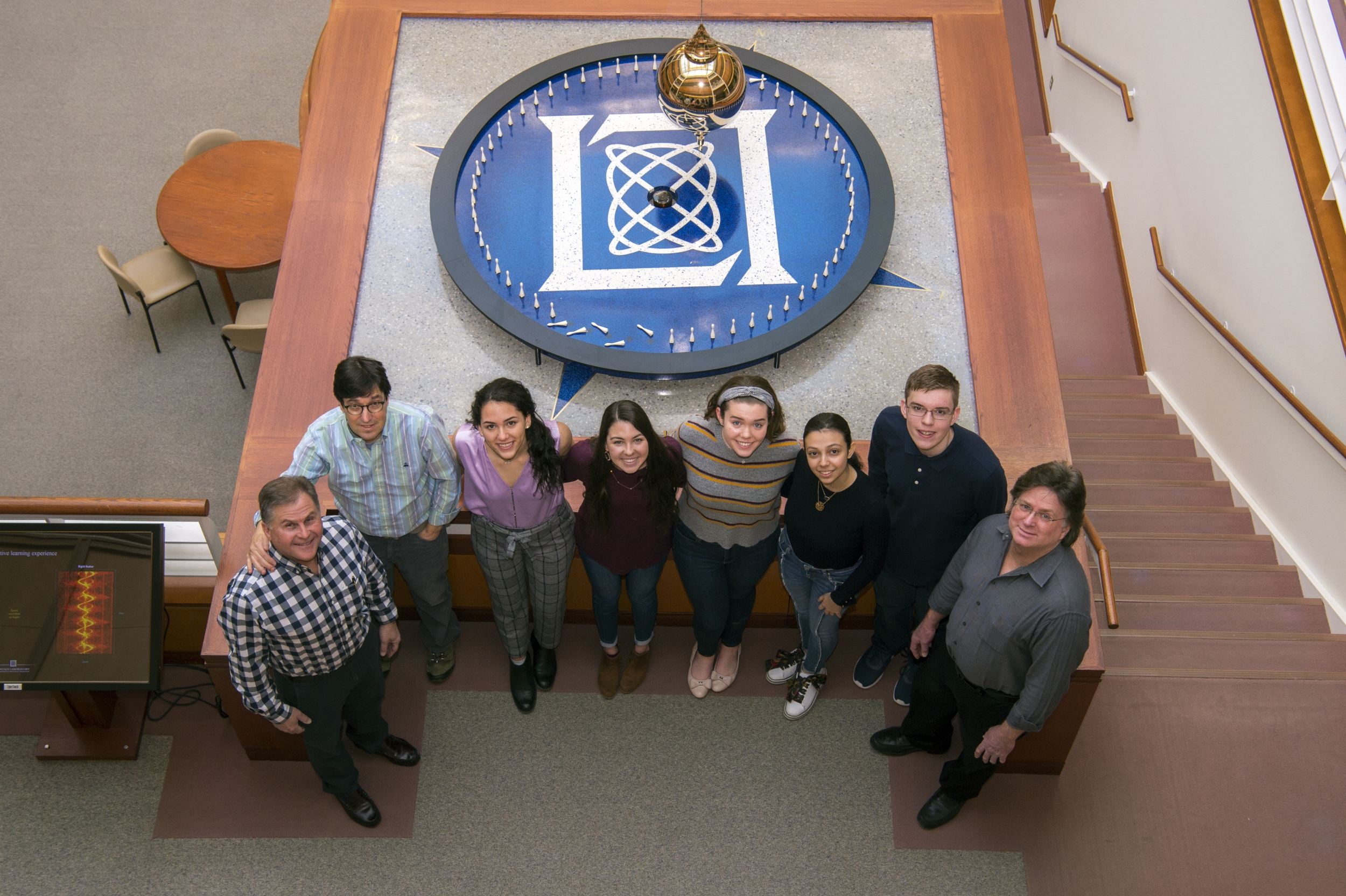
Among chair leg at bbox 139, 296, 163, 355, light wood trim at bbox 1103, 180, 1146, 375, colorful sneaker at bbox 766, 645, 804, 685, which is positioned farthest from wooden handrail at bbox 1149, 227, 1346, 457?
chair leg at bbox 139, 296, 163, 355

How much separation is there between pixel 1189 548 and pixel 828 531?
3197 mm

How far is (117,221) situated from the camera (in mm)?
7516

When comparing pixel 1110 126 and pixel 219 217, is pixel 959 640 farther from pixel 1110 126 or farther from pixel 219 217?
pixel 1110 126

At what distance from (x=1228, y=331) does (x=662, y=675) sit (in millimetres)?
4470

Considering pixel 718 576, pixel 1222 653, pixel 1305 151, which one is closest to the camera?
pixel 718 576

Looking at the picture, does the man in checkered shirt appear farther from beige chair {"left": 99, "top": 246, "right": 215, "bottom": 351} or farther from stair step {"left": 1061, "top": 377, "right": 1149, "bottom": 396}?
stair step {"left": 1061, "top": 377, "right": 1149, "bottom": 396}

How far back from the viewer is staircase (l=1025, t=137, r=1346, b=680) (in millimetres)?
5430

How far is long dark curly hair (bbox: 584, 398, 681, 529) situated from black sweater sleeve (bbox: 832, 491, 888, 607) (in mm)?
772

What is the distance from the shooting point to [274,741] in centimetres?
489

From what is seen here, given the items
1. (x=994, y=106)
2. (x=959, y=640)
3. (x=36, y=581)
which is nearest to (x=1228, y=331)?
(x=994, y=106)

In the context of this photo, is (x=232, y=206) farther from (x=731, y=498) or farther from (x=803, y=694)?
(x=803, y=694)

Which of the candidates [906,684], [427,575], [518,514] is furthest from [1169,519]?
[427,575]

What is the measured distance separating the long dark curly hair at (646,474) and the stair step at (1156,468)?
3.66 m

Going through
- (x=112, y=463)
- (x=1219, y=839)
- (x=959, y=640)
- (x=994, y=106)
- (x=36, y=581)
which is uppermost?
(x=994, y=106)
